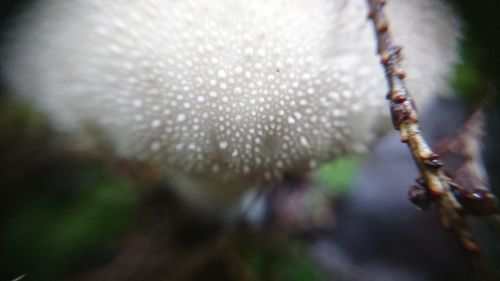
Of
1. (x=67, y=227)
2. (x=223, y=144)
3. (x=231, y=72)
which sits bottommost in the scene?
(x=67, y=227)

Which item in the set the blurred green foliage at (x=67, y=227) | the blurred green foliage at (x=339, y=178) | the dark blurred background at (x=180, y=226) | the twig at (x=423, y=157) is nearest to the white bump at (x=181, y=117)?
the twig at (x=423, y=157)

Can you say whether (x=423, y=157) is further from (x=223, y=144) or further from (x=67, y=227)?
(x=67, y=227)

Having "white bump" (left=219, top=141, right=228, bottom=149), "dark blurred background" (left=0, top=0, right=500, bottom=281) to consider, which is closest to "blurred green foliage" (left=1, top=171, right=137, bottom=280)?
"dark blurred background" (left=0, top=0, right=500, bottom=281)

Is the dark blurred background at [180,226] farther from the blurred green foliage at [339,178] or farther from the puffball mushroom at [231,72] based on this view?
the puffball mushroom at [231,72]

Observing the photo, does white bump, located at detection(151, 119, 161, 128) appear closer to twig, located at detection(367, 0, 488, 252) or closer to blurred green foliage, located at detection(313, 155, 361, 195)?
twig, located at detection(367, 0, 488, 252)

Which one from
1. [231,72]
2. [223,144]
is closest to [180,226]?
[223,144]

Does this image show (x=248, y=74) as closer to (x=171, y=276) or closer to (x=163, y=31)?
(x=163, y=31)
